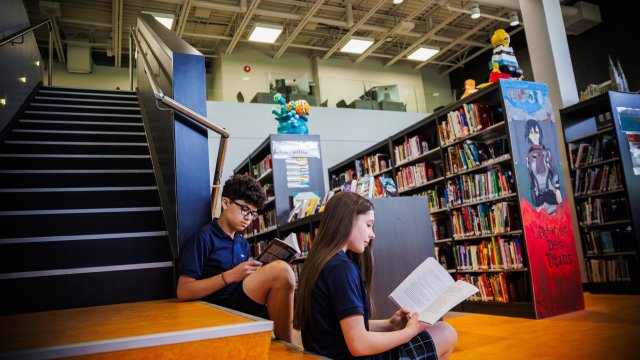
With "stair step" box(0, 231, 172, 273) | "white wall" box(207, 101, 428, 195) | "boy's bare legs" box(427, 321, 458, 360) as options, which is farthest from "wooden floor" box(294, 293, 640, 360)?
"white wall" box(207, 101, 428, 195)

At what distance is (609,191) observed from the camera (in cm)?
510

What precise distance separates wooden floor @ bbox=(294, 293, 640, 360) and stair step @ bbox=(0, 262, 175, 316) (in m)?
1.66

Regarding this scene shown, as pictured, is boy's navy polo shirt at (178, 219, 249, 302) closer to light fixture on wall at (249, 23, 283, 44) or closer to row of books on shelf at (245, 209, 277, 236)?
row of books on shelf at (245, 209, 277, 236)

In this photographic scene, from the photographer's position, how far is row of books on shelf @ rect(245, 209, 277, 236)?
5.84m

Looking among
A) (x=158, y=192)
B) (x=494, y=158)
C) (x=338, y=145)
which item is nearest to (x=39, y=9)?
(x=338, y=145)

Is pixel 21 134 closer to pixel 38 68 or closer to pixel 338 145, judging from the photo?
pixel 38 68

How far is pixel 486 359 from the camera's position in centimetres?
258

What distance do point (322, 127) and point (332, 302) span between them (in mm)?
8177

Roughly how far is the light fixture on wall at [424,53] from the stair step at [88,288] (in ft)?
32.5

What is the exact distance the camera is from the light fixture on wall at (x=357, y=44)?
10.3 metres

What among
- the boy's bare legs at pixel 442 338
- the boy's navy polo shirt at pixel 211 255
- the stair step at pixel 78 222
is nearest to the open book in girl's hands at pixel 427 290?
the boy's bare legs at pixel 442 338

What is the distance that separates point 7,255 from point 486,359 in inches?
106

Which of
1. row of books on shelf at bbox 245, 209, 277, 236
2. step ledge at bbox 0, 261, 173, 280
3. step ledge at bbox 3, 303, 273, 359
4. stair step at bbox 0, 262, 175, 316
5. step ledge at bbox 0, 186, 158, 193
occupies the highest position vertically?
step ledge at bbox 0, 186, 158, 193

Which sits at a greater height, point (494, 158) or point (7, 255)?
point (494, 158)
